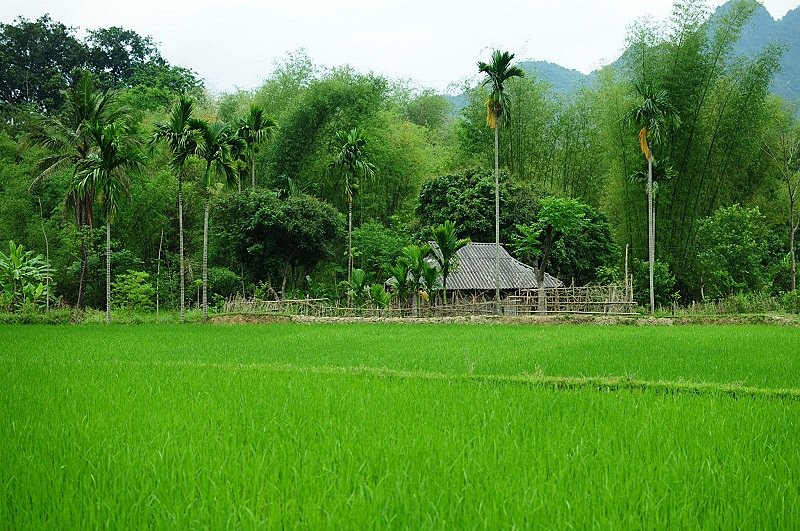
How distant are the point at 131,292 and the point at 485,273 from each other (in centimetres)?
1294

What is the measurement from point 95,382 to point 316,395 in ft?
8.38

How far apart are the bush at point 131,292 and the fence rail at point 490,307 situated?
3.74 m

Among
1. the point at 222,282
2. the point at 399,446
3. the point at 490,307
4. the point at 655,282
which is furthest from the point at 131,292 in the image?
the point at 399,446

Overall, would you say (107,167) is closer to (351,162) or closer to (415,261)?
(415,261)

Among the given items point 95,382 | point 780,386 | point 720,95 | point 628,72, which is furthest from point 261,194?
point 780,386

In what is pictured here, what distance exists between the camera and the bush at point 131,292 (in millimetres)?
22734

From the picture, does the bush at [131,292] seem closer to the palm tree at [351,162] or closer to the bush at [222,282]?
the bush at [222,282]

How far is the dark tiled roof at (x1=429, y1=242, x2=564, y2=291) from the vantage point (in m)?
23.5

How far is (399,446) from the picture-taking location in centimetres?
365

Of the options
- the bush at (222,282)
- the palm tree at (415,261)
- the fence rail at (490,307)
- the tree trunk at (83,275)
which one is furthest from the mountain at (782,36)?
the tree trunk at (83,275)

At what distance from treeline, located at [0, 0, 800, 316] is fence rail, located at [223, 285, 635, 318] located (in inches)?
111

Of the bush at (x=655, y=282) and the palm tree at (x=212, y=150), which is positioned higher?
the palm tree at (x=212, y=150)

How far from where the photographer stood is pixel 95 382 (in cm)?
650

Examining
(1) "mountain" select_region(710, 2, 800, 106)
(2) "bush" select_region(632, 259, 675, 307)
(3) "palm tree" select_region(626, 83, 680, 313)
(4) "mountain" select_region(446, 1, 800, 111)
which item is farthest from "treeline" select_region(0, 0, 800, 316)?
(1) "mountain" select_region(710, 2, 800, 106)
